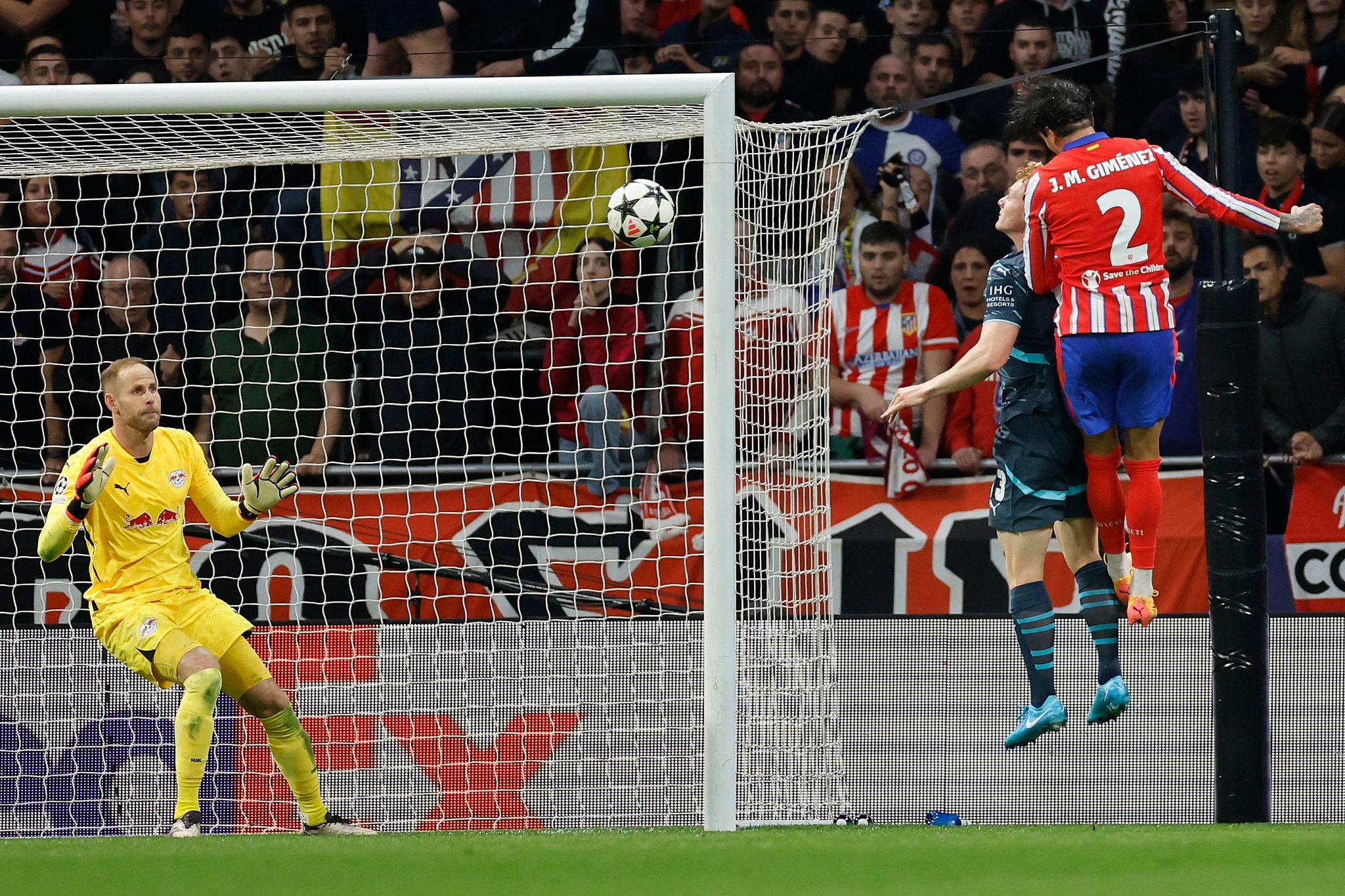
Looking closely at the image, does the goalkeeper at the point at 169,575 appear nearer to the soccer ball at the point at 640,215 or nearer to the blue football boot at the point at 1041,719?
the soccer ball at the point at 640,215

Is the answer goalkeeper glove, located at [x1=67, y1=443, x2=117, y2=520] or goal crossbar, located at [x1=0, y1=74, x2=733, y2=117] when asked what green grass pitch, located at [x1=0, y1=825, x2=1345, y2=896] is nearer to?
goalkeeper glove, located at [x1=67, y1=443, x2=117, y2=520]

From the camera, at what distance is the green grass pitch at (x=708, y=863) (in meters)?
3.74

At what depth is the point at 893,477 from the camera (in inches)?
284

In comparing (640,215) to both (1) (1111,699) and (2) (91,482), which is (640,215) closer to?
(2) (91,482)

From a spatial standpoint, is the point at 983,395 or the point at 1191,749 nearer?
the point at 1191,749

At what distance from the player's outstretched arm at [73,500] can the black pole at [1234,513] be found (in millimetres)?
3755

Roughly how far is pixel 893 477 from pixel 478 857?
11.8ft

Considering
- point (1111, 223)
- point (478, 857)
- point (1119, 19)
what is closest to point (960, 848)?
point (478, 857)

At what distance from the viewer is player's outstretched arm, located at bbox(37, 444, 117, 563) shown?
5.28 metres

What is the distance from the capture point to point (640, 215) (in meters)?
5.54

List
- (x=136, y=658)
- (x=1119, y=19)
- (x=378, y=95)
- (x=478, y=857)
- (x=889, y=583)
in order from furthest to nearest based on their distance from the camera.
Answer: (x=1119, y=19)
(x=889, y=583)
(x=136, y=658)
(x=378, y=95)
(x=478, y=857)

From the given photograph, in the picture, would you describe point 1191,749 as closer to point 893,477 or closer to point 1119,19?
point 893,477

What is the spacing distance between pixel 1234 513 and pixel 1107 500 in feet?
1.63

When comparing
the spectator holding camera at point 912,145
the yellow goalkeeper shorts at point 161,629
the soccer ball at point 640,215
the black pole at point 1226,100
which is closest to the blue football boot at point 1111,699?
the black pole at point 1226,100
